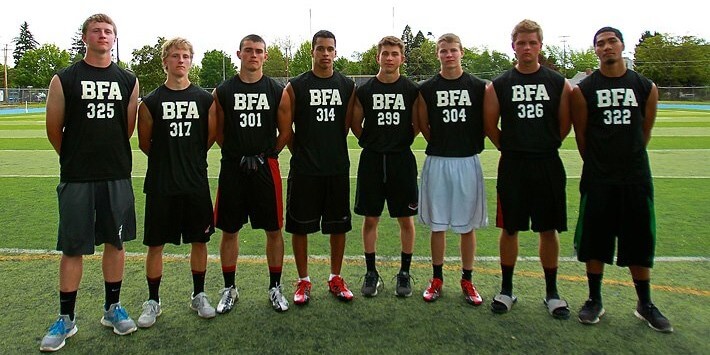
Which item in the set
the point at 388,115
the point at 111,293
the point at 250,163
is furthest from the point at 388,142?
the point at 111,293

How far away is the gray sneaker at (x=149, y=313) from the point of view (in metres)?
3.67

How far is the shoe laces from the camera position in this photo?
3.42 m

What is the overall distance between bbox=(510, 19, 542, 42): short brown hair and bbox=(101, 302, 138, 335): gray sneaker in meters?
3.40

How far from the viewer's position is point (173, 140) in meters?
3.78

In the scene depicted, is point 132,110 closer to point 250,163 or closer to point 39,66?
point 250,163

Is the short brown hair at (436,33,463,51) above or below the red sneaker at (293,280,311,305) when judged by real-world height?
above

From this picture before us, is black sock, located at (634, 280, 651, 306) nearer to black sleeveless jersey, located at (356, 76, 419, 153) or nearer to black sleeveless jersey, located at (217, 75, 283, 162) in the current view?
black sleeveless jersey, located at (356, 76, 419, 153)

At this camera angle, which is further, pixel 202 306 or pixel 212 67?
pixel 212 67

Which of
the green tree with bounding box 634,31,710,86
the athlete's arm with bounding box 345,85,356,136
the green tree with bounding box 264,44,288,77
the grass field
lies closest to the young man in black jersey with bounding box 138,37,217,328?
the grass field

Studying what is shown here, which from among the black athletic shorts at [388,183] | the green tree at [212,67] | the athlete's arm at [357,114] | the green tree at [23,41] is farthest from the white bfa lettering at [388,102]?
the green tree at [23,41]

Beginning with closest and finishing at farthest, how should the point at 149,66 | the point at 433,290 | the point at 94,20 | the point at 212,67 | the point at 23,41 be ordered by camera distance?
the point at 94,20
the point at 433,290
the point at 149,66
the point at 212,67
the point at 23,41

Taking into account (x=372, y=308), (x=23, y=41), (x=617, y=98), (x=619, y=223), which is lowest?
(x=372, y=308)

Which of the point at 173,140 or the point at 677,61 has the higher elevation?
the point at 677,61

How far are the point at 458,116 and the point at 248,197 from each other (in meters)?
1.73
